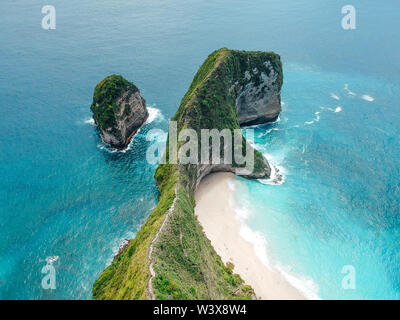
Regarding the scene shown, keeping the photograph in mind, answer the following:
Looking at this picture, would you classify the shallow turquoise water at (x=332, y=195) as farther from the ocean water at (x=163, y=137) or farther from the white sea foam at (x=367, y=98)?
the white sea foam at (x=367, y=98)

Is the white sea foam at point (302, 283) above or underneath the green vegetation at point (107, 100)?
underneath

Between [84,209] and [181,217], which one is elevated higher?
[181,217]

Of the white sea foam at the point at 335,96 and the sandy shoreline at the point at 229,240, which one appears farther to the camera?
the white sea foam at the point at 335,96

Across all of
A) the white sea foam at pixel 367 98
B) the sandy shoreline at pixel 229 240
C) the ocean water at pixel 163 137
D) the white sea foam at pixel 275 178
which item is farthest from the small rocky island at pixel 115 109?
the white sea foam at pixel 367 98

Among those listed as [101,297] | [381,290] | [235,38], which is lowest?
[381,290]

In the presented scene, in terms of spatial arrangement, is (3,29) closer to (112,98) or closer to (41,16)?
(41,16)
